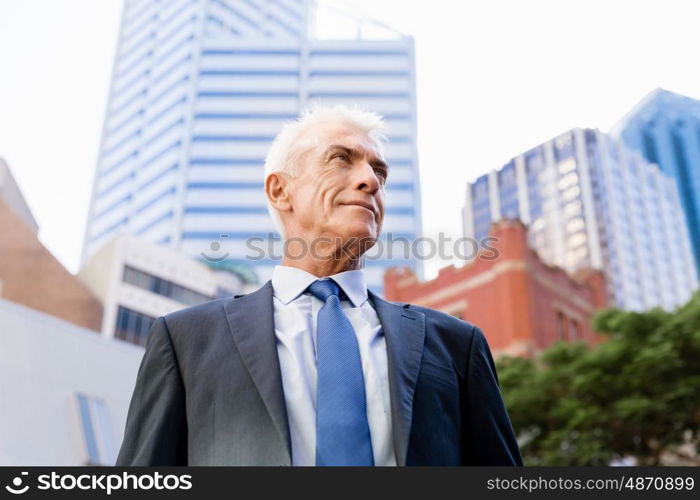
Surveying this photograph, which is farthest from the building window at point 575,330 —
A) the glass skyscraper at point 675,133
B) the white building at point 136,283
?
the white building at point 136,283

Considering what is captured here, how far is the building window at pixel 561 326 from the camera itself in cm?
2392

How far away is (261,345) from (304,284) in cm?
26

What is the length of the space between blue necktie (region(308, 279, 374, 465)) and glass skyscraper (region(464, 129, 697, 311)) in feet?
269

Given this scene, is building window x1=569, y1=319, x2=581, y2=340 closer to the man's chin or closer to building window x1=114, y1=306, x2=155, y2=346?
building window x1=114, y1=306, x2=155, y2=346

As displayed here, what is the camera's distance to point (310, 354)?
1.85 meters

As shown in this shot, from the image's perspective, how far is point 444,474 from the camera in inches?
60.5

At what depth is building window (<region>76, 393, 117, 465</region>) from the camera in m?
17.6

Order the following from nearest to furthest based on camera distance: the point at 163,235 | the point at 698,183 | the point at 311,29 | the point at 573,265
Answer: the point at 698,183, the point at 163,235, the point at 573,265, the point at 311,29

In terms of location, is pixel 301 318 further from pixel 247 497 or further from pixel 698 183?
pixel 698 183

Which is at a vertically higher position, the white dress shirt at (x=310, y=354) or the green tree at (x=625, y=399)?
the green tree at (x=625, y=399)

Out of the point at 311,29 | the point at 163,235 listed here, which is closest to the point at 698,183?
the point at 163,235

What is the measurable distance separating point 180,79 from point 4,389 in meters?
66.1

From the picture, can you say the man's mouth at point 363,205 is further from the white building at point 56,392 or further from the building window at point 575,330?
the building window at point 575,330

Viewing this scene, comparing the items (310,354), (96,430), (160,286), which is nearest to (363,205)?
(310,354)
